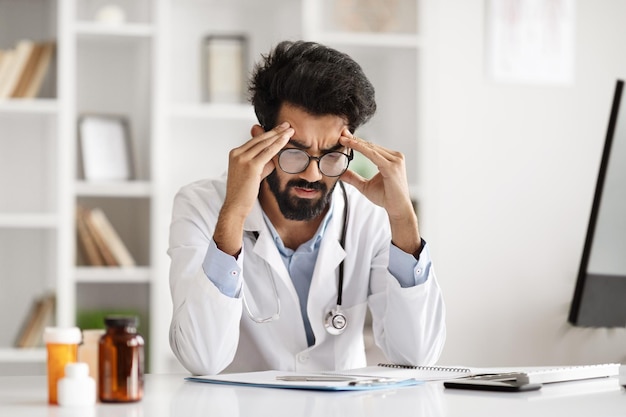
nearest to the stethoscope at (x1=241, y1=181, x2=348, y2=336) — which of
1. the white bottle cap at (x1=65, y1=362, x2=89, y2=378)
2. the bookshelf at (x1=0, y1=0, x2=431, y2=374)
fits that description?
the white bottle cap at (x1=65, y1=362, x2=89, y2=378)

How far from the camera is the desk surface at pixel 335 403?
132 cm

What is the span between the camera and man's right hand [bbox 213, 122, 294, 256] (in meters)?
1.95

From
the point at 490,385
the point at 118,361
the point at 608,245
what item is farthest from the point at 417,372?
the point at 608,245

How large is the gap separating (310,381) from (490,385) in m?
0.30

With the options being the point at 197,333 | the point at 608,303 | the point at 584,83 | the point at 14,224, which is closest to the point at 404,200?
the point at 197,333

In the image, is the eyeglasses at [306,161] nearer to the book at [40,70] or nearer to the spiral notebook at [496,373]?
the spiral notebook at [496,373]

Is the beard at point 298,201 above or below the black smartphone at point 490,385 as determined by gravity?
above

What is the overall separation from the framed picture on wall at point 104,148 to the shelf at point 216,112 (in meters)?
0.26

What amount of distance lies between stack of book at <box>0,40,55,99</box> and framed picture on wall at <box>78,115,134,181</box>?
8.6 inches

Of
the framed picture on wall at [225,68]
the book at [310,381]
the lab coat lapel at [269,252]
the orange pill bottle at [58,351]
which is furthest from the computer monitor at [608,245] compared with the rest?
the orange pill bottle at [58,351]

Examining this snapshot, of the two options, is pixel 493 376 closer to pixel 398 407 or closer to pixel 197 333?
pixel 398 407

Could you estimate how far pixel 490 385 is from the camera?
5.04ft

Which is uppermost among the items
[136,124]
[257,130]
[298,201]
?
[136,124]

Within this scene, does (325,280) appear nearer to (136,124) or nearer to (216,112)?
(216,112)
